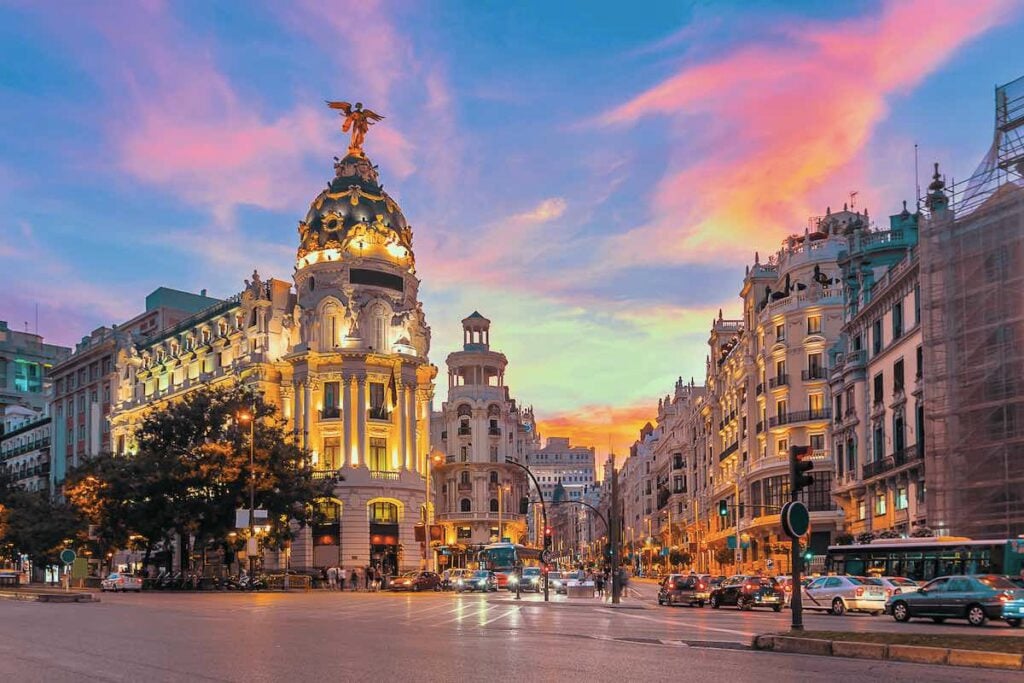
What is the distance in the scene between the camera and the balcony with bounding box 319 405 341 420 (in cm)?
8838

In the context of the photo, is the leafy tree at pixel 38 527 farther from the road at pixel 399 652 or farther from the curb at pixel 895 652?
the curb at pixel 895 652

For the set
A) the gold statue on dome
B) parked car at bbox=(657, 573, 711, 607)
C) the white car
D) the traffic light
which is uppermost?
the gold statue on dome

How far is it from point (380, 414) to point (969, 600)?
63175 millimetres

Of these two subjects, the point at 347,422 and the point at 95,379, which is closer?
the point at 347,422

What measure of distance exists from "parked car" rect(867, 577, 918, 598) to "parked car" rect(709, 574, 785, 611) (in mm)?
4237

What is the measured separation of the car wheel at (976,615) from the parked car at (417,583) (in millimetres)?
46067

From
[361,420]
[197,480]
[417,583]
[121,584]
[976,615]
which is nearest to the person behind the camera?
[976,615]

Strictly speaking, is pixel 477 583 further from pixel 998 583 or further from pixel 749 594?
pixel 998 583

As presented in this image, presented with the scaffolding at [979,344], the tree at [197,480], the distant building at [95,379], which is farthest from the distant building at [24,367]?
the scaffolding at [979,344]

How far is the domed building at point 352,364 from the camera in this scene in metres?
87.1

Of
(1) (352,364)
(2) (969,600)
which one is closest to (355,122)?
(1) (352,364)

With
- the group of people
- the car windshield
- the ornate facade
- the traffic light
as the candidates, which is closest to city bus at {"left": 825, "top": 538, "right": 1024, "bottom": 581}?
the car windshield

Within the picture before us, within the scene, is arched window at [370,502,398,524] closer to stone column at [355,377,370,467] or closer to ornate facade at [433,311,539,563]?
stone column at [355,377,370,467]

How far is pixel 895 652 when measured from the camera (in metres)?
18.3
